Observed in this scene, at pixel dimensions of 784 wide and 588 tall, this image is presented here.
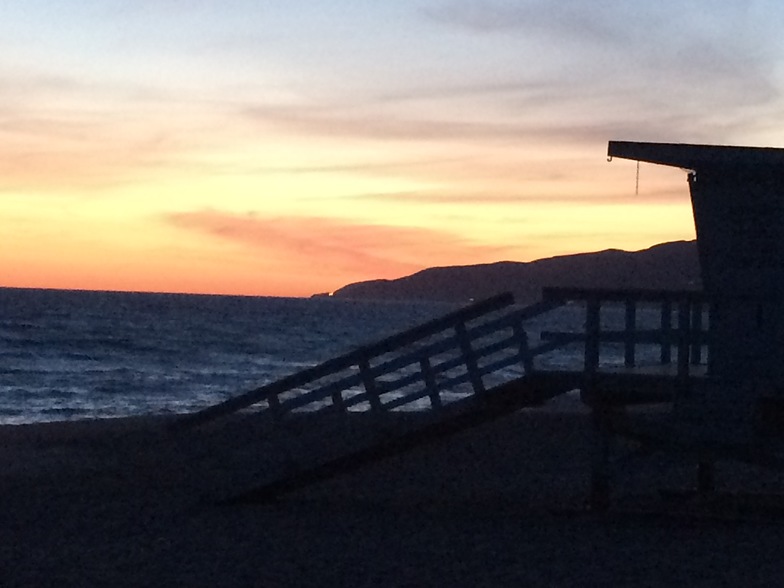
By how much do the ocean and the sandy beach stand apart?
54.7 ft

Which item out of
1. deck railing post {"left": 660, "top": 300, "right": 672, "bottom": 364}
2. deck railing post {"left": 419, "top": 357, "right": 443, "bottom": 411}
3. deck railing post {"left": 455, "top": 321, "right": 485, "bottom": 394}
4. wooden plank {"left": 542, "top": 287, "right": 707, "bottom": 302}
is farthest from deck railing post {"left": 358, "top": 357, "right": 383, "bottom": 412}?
deck railing post {"left": 660, "top": 300, "right": 672, "bottom": 364}

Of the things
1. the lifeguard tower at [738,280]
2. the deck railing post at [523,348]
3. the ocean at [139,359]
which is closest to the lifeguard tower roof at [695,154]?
the lifeguard tower at [738,280]

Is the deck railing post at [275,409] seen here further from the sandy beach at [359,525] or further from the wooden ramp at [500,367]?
the sandy beach at [359,525]

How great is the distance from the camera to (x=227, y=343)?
7769 cm

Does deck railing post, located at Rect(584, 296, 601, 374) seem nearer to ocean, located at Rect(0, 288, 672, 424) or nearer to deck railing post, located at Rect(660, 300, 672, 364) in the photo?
deck railing post, located at Rect(660, 300, 672, 364)

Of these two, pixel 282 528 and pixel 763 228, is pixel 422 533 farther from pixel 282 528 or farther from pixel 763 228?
pixel 763 228

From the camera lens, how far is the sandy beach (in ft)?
31.4

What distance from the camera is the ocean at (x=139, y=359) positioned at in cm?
3756

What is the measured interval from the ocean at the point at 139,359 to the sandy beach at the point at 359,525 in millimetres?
16679

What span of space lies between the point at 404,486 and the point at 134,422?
9.24 m

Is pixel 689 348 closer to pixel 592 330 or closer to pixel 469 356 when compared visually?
pixel 592 330

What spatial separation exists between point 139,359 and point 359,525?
1933 inches

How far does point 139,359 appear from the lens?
5934cm

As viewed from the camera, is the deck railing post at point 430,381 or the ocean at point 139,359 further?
the ocean at point 139,359
